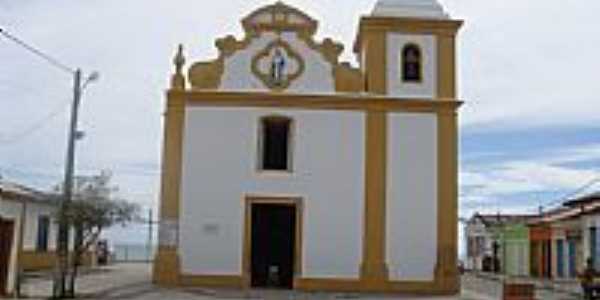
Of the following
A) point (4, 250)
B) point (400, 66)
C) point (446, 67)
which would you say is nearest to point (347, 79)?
point (400, 66)

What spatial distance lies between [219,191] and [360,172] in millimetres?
4506

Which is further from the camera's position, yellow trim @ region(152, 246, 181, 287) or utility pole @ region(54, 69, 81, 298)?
yellow trim @ region(152, 246, 181, 287)

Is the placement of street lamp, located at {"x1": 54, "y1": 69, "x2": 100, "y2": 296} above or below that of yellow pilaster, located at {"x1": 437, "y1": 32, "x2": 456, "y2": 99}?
below

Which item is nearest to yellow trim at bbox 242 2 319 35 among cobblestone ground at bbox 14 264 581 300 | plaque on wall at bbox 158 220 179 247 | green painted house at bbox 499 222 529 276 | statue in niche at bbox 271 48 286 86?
statue in niche at bbox 271 48 286 86

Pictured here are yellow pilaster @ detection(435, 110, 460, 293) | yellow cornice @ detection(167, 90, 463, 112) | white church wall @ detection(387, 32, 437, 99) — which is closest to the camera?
yellow pilaster @ detection(435, 110, 460, 293)

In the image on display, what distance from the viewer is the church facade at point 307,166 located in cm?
3181

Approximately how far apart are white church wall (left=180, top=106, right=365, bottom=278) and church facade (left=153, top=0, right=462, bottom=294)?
0.11 feet

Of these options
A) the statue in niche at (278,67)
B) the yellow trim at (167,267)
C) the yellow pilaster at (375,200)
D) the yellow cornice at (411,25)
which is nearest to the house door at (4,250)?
the yellow trim at (167,267)

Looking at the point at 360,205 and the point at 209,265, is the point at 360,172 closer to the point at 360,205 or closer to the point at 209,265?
the point at 360,205

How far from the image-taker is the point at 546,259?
172ft

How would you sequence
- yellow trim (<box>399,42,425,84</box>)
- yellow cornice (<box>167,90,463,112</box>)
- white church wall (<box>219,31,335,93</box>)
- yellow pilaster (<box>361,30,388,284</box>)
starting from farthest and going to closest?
1. yellow trim (<box>399,42,425,84</box>)
2. white church wall (<box>219,31,335,93</box>)
3. yellow cornice (<box>167,90,463,112</box>)
4. yellow pilaster (<box>361,30,388,284</box>)

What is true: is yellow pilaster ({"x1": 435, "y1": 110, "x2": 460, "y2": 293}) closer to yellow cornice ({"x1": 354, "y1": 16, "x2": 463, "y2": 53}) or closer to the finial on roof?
yellow cornice ({"x1": 354, "y1": 16, "x2": 463, "y2": 53})

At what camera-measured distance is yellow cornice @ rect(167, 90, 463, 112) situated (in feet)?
106

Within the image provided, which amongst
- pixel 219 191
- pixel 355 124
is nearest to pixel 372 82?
pixel 355 124
